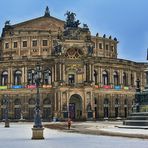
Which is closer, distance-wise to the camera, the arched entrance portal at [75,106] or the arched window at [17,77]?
the arched entrance portal at [75,106]

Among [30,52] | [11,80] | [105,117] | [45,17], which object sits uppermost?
[45,17]

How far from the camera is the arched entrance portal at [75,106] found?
4232 inches

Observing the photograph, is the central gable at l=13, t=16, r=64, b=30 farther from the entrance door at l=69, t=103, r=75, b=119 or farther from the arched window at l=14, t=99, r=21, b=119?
the entrance door at l=69, t=103, r=75, b=119

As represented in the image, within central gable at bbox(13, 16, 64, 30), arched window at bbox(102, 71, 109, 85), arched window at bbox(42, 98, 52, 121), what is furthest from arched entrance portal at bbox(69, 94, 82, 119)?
central gable at bbox(13, 16, 64, 30)

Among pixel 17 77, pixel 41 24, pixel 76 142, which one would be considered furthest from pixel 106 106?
pixel 76 142

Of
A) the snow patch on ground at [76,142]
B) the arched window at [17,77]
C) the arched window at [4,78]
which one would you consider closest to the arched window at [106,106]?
the arched window at [17,77]

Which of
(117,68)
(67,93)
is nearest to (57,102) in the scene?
(67,93)

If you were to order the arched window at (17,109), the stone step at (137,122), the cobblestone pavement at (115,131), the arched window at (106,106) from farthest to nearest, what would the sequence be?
the arched window at (106,106), the arched window at (17,109), the stone step at (137,122), the cobblestone pavement at (115,131)

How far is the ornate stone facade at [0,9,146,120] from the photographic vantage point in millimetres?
106250

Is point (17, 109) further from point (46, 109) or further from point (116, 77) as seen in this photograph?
point (116, 77)

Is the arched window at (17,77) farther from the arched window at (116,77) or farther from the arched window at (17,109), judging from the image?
the arched window at (116,77)

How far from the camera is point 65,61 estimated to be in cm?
10744

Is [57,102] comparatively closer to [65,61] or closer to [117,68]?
[65,61]

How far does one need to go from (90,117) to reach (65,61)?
45.4 ft
